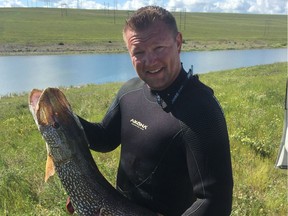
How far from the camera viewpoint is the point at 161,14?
3078 millimetres

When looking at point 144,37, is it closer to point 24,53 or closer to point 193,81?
point 193,81

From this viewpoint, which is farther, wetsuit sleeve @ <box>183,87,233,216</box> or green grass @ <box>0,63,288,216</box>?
green grass @ <box>0,63,288,216</box>

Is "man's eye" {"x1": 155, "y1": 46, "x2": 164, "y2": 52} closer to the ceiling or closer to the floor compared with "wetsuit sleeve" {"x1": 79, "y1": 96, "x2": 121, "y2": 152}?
closer to the ceiling

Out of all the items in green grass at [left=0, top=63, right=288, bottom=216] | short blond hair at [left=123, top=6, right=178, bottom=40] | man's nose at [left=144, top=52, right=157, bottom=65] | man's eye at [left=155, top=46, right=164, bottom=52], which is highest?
short blond hair at [left=123, top=6, right=178, bottom=40]

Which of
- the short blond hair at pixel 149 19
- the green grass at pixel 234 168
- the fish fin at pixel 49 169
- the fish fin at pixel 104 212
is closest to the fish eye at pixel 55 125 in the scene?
the fish fin at pixel 49 169

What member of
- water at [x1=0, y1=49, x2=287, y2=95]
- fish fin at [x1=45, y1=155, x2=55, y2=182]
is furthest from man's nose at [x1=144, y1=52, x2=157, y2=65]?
water at [x1=0, y1=49, x2=287, y2=95]

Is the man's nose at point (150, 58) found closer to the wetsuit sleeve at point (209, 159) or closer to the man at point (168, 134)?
the man at point (168, 134)

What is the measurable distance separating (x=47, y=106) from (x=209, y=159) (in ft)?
4.29

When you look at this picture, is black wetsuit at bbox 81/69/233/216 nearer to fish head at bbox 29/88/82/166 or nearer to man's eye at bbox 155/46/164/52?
man's eye at bbox 155/46/164/52

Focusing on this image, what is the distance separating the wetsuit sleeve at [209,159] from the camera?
2777 mm

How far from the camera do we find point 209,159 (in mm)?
2773

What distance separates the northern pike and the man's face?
2.29 feet

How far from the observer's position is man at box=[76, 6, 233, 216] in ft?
9.19

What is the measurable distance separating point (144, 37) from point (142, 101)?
0.64 meters
